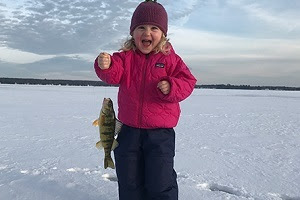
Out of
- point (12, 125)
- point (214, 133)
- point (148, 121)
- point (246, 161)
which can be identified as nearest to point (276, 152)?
point (246, 161)

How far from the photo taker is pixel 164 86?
2.59 metres

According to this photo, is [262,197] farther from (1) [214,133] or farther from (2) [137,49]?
(1) [214,133]

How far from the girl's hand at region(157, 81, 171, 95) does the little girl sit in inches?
4.3

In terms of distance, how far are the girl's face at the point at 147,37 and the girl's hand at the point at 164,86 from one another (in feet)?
1.24

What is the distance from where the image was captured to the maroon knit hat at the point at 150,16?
2.79m

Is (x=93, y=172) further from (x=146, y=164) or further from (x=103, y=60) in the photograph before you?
(x=103, y=60)

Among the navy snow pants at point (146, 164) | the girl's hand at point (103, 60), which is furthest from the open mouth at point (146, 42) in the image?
the navy snow pants at point (146, 164)

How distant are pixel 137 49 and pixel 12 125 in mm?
6728

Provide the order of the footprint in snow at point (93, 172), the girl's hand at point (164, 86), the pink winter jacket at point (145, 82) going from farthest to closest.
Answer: the footprint in snow at point (93, 172) → the pink winter jacket at point (145, 82) → the girl's hand at point (164, 86)

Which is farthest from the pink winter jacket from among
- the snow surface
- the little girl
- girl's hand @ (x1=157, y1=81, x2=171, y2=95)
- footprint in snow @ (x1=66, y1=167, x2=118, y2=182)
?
footprint in snow @ (x1=66, y1=167, x2=118, y2=182)

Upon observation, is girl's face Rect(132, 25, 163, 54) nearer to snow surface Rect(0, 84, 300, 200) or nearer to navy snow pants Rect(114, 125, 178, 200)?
navy snow pants Rect(114, 125, 178, 200)

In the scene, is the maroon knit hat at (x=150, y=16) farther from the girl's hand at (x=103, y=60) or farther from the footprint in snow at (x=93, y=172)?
the footprint in snow at (x=93, y=172)

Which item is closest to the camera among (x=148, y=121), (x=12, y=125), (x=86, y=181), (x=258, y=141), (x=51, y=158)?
(x=148, y=121)

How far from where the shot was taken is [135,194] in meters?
2.90
